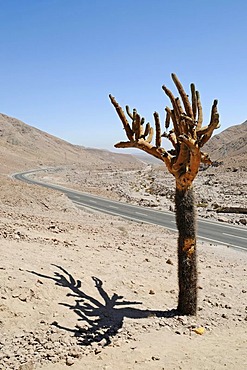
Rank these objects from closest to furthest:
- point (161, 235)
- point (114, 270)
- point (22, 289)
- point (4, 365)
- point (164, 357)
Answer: point (4, 365) → point (164, 357) → point (22, 289) → point (114, 270) → point (161, 235)

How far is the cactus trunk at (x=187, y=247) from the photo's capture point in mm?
8688

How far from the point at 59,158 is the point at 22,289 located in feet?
540

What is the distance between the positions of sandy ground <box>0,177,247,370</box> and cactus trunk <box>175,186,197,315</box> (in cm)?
50

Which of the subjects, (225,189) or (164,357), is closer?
(164,357)

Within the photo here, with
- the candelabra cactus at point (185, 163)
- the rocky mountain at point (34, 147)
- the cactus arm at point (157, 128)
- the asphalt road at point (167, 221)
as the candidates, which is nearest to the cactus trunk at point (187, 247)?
the candelabra cactus at point (185, 163)

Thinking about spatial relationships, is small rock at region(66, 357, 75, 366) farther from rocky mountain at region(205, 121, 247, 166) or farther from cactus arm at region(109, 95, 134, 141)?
rocky mountain at region(205, 121, 247, 166)

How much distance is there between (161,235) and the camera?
66.7 ft

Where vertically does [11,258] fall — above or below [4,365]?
above

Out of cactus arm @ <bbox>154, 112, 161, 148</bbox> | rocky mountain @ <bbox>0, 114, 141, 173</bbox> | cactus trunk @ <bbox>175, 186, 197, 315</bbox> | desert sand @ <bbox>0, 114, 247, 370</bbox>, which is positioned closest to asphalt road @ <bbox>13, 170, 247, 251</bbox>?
desert sand @ <bbox>0, 114, 247, 370</bbox>

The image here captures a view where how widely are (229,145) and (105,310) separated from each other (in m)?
140

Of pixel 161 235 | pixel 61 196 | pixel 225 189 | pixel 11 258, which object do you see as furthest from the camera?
pixel 225 189

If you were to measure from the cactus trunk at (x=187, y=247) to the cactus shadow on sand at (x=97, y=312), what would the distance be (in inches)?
20.3

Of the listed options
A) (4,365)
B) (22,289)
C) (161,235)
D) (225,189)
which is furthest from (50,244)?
(225,189)

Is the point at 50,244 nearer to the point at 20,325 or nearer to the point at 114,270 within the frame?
the point at 114,270
